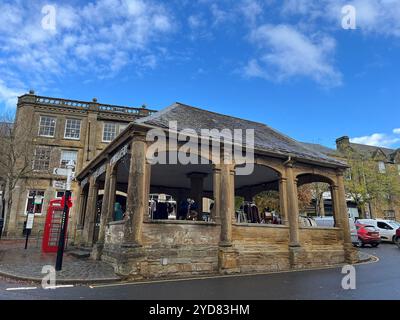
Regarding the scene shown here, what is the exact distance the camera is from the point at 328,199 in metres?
38.4

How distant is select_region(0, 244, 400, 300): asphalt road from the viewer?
6.59m

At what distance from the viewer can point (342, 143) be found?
131ft

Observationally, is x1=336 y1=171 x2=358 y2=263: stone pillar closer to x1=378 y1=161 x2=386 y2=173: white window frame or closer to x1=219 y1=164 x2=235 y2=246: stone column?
x1=219 y1=164 x2=235 y2=246: stone column

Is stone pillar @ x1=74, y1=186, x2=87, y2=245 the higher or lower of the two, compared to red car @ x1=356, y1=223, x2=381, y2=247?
higher

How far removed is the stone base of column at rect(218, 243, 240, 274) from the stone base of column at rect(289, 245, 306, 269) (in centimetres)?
276

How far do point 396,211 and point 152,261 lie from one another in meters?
41.6

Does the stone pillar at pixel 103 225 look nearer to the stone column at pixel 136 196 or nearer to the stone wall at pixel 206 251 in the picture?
the stone wall at pixel 206 251

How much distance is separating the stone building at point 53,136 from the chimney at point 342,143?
84.2 ft

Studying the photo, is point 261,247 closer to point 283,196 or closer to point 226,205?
point 226,205

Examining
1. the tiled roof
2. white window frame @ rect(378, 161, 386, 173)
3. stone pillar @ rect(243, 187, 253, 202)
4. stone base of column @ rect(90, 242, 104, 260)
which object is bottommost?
stone base of column @ rect(90, 242, 104, 260)

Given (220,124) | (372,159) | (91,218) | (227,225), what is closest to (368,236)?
(220,124)

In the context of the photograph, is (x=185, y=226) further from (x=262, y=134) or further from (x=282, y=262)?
(x=262, y=134)

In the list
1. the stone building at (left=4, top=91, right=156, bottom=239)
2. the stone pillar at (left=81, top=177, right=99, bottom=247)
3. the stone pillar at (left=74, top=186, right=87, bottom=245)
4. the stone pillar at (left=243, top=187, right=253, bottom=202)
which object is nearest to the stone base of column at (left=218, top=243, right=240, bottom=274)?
the stone pillar at (left=81, top=177, right=99, bottom=247)
